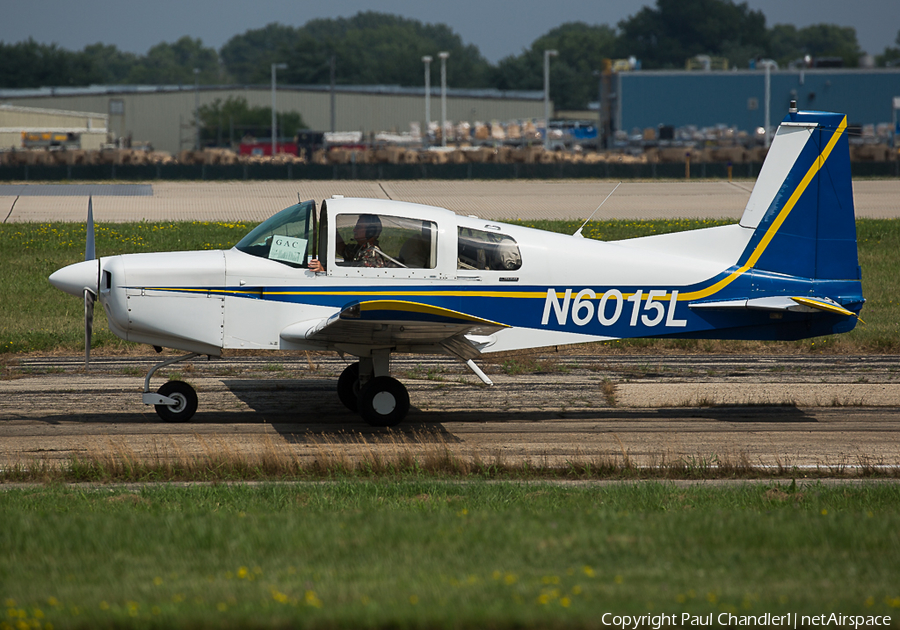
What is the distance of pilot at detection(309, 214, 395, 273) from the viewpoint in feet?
32.1

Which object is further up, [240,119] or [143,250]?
[240,119]

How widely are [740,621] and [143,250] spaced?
19006 mm

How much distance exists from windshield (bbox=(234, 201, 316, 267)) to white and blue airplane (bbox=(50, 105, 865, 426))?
16mm

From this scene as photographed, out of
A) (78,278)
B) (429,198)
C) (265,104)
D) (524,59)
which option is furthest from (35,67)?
(78,278)

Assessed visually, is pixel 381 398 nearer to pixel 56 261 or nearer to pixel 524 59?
pixel 56 261

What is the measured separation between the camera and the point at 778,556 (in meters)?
5.75

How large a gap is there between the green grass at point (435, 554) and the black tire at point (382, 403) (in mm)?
2284

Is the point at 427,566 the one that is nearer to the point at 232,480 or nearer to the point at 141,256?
the point at 232,480

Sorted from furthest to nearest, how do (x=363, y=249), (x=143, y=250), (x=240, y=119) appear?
(x=240, y=119) < (x=143, y=250) < (x=363, y=249)

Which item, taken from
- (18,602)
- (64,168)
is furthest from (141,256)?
(64,168)

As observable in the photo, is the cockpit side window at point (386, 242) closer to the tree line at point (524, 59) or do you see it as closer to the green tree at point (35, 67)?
the tree line at point (524, 59)

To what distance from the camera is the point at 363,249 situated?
9.84m

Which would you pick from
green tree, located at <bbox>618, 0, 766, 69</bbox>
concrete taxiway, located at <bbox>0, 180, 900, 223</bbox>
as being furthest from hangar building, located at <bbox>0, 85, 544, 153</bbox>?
concrete taxiway, located at <bbox>0, 180, 900, 223</bbox>

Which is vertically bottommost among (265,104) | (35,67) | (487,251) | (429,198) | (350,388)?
(350,388)
